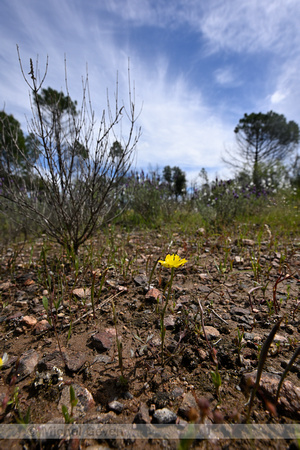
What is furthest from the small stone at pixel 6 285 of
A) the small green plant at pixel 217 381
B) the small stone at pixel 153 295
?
the small green plant at pixel 217 381

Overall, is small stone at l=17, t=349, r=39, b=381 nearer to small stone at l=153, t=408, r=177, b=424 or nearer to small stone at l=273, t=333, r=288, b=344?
small stone at l=153, t=408, r=177, b=424

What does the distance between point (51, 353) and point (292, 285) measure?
1.87m

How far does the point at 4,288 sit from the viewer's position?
193 centimetres

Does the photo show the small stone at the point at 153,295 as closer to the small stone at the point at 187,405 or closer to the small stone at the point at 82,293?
the small stone at the point at 82,293

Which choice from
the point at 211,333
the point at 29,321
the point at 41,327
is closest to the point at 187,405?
the point at 211,333

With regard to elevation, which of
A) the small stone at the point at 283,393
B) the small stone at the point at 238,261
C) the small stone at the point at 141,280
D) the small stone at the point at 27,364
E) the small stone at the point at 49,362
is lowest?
the small stone at the point at 27,364

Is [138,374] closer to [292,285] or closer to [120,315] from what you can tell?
[120,315]

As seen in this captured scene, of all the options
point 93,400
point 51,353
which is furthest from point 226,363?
point 51,353

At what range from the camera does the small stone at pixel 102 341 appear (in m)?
1.16

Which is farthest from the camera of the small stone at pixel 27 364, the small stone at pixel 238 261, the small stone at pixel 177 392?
the small stone at pixel 238 261

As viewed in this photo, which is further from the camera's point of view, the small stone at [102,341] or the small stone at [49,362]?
the small stone at [102,341]

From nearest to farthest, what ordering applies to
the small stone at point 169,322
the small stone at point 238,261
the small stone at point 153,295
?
1. the small stone at point 169,322
2. the small stone at point 153,295
3. the small stone at point 238,261

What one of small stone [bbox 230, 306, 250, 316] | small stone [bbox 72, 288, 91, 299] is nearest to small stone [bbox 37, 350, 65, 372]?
small stone [bbox 72, 288, 91, 299]

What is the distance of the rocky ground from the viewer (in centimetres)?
78
